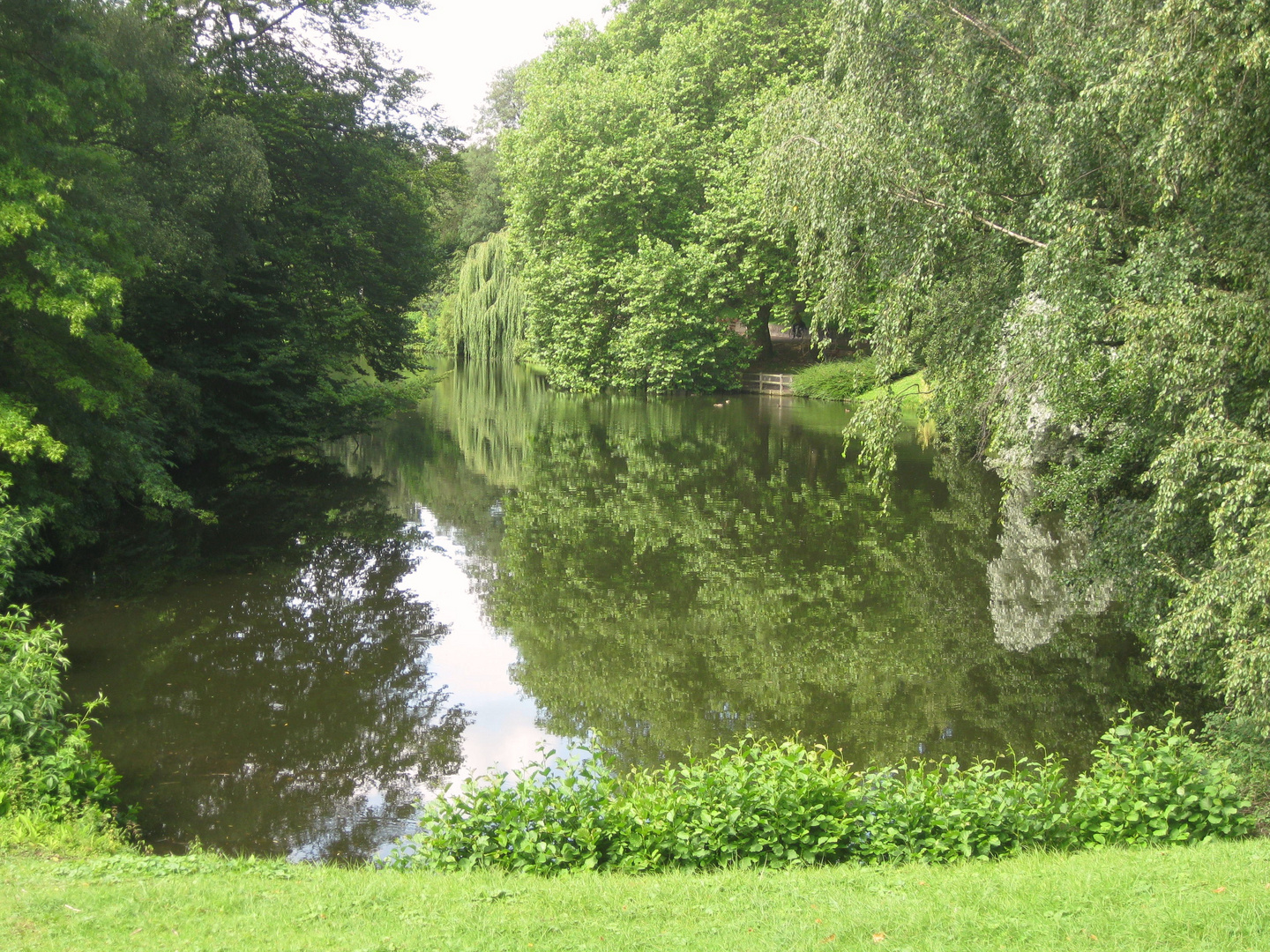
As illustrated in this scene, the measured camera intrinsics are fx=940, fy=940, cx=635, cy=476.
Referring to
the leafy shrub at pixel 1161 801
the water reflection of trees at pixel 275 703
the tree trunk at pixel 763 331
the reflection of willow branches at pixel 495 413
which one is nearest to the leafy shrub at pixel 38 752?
the water reflection of trees at pixel 275 703

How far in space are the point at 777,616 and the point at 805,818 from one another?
21.3ft

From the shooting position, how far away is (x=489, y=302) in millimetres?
50719

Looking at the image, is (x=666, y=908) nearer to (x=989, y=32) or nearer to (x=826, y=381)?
(x=989, y=32)

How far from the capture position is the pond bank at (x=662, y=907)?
4301 mm

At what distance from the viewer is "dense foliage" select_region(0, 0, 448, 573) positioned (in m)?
11.5

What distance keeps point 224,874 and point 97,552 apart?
11511mm

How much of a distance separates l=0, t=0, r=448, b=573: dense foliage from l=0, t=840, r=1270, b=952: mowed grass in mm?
6349

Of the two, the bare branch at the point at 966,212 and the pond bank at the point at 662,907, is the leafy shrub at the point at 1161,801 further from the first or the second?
the bare branch at the point at 966,212

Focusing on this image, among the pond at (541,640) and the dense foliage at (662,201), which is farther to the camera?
the dense foliage at (662,201)

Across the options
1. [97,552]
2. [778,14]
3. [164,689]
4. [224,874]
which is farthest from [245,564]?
[778,14]

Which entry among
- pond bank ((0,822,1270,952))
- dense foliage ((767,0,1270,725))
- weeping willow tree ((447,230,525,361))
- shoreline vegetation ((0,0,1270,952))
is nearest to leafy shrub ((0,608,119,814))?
shoreline vegetation ((0,0,1270,952))

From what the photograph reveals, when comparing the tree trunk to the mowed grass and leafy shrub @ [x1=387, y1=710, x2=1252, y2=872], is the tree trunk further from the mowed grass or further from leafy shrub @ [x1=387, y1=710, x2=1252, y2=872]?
the mowed grass

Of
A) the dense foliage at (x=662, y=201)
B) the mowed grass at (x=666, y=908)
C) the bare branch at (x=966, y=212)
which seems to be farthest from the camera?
the dense foliage at (x=662, y=201)

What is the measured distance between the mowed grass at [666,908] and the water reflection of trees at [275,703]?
1979mm
